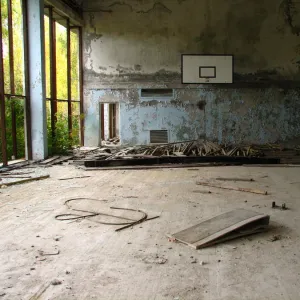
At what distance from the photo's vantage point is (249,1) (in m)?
16.1

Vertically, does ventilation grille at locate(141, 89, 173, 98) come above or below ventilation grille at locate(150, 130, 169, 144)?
above

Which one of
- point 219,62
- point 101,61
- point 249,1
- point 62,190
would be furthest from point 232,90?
point 62,190

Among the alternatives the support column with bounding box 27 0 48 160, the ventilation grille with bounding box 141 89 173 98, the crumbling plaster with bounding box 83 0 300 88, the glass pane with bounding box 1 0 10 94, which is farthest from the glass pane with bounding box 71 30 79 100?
the glass pane with bounding box 1 0 10 94

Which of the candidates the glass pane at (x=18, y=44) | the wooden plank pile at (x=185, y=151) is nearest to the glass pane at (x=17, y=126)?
the glass pane at (x=18, y=44)

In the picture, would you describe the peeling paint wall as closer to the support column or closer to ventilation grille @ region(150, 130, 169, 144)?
ventilation grille @ region(150, 130, 169, 144)

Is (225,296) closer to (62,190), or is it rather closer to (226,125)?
(62,190)

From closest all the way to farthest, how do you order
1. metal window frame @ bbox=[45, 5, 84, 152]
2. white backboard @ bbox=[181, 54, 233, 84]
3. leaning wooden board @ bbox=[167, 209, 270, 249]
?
leaning wooden board @ bbox=[167, 209, 270, 249]
metal window frame @ bbox=[45, 5, 84, 152]
white backboard @ bbox=[181, 54, 233, 84]

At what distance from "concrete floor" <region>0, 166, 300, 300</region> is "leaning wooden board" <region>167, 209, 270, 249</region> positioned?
10cm

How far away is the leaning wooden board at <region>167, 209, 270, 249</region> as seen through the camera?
165 inches

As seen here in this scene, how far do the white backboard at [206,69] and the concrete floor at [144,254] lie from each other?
971 centimetres

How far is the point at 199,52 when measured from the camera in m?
16.2

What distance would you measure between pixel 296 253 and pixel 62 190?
15.1ft

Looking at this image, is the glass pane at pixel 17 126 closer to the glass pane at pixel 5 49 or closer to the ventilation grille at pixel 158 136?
the glass pane at pixel 5 49

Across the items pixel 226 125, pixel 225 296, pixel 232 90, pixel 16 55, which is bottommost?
pixel 225 296
